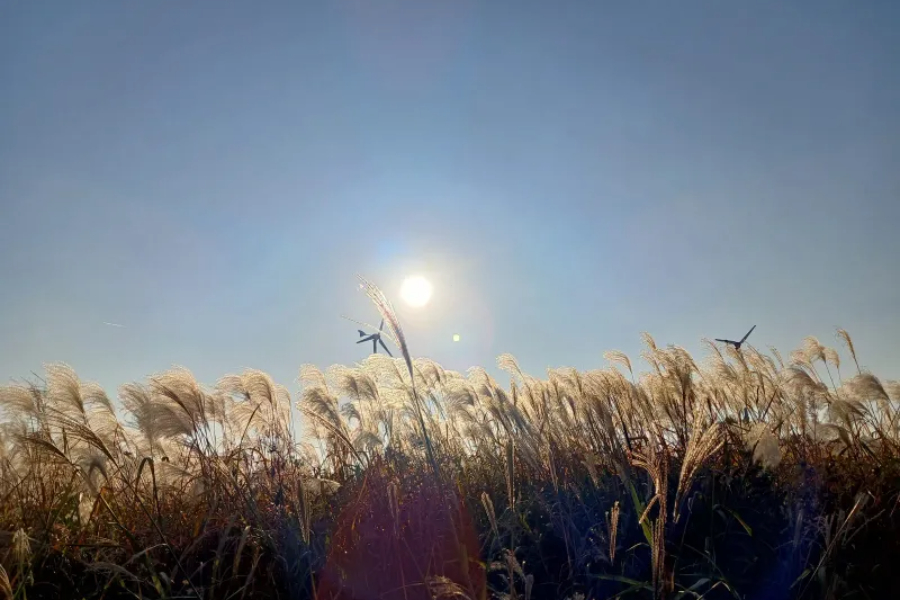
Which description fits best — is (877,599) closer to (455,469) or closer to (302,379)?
(455,469)

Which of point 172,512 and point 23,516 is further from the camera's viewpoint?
point 172,512

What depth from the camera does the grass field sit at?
299 cm

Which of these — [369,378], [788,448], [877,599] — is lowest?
[877,599]

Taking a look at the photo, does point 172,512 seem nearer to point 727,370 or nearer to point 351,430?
point 351,430

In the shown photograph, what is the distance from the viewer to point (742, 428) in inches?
172

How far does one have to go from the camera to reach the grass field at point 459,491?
2.99 m

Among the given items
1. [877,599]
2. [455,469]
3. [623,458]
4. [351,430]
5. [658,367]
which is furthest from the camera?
[351,430]

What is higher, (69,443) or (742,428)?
(69,443)

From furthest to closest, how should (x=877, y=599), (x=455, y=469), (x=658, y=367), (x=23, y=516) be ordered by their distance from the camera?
(x=658, y=367)
(x=455, y=469)
(x=23, y=516)
(x=877, y=599)

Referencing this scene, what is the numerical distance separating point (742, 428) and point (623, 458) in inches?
37.7

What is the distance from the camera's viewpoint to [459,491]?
3699mm

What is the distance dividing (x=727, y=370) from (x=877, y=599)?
8.03 ft

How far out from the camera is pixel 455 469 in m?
4.59

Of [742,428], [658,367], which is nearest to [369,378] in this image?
[658,367]
